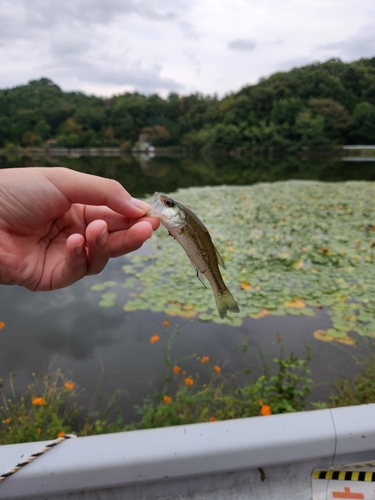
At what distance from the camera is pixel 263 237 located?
724 cm

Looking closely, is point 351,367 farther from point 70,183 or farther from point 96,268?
point 70,183

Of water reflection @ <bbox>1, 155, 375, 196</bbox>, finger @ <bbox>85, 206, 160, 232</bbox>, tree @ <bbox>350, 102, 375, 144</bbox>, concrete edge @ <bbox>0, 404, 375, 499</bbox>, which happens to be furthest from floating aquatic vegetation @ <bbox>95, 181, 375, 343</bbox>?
tree @ <bbox>350, 102, 375, 144</bbox>

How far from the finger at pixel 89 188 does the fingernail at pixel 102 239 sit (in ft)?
0.52

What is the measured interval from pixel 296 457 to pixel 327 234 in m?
6.23

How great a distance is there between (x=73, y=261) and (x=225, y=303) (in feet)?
2.37

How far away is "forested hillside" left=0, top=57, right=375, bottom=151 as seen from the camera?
4900 centimetres

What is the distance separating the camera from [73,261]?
1.59 meters

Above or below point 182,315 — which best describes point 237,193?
above

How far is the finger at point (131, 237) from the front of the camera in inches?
61.8

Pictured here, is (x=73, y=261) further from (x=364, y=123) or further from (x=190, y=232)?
(x=364, y=123)

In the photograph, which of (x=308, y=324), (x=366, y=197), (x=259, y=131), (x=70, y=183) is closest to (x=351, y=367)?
(x=308, y=324)

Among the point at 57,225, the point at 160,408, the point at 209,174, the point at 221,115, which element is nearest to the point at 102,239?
the point at 57,225

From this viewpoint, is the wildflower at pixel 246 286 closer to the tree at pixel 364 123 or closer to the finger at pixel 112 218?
the finger at pixel 112 218

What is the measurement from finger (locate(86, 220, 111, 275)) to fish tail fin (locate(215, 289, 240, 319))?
1.82 ft
